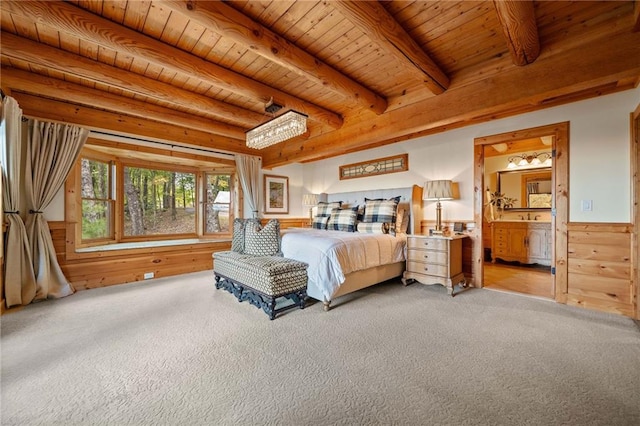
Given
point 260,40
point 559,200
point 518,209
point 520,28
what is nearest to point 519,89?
point 520,28

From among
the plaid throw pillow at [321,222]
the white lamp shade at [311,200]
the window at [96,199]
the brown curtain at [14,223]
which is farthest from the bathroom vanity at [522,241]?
the brown curtain at [14,223]

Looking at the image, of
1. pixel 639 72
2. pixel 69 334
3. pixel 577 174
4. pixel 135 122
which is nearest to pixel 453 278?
pixel 577 174

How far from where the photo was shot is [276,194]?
575cm

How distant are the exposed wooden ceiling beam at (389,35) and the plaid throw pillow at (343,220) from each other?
210 centimetres

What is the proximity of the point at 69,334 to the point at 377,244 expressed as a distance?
3137 mm

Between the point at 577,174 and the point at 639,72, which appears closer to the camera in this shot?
the point at 639,72

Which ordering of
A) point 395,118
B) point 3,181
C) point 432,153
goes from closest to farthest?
point 3,181
point 395,118
point 432,153

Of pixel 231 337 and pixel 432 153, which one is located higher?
pixel 432 153

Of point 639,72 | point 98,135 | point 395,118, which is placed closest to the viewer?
point 639,72

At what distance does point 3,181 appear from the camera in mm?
2758

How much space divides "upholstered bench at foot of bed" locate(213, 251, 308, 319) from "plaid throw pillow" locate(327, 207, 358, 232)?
1318mm

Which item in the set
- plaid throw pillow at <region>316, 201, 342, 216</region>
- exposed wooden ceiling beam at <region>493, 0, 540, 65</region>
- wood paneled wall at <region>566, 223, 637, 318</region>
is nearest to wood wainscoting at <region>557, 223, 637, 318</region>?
wood paneled wall at <region>566, 223, 637, 318</region>

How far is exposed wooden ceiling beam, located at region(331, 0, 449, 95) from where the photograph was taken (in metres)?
1.68

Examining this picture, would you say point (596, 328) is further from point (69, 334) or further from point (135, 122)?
point (135, 122)
